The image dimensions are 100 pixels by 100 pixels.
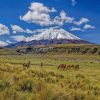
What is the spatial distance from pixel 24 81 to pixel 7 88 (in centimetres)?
215

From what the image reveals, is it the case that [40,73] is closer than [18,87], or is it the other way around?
[18,87]

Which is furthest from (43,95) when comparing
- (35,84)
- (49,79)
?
(49,79)

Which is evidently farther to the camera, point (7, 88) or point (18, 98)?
point (7, 88)

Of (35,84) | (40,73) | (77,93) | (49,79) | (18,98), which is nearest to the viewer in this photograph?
(18,98)

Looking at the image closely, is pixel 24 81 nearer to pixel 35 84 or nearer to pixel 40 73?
pixel 35 84

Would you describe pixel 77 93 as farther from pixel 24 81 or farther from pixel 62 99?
pixel 24 81

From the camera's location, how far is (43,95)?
37.6 feet

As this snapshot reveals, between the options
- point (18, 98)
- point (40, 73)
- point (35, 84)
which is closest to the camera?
point (18, 98)

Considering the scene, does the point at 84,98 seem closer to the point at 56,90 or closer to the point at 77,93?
the point at 77,93

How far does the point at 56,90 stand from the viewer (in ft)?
42.0

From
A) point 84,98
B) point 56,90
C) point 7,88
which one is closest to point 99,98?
point 84,98

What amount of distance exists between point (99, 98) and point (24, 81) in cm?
352

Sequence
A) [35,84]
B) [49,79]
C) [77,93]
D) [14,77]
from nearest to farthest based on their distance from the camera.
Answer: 1. [77,93]
2. [35,84]
3. [14,77]
4. [49,79]

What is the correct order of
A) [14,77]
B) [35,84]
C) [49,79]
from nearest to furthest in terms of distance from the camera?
1. [35,84]
2. [14,77]
3. [49,79]
